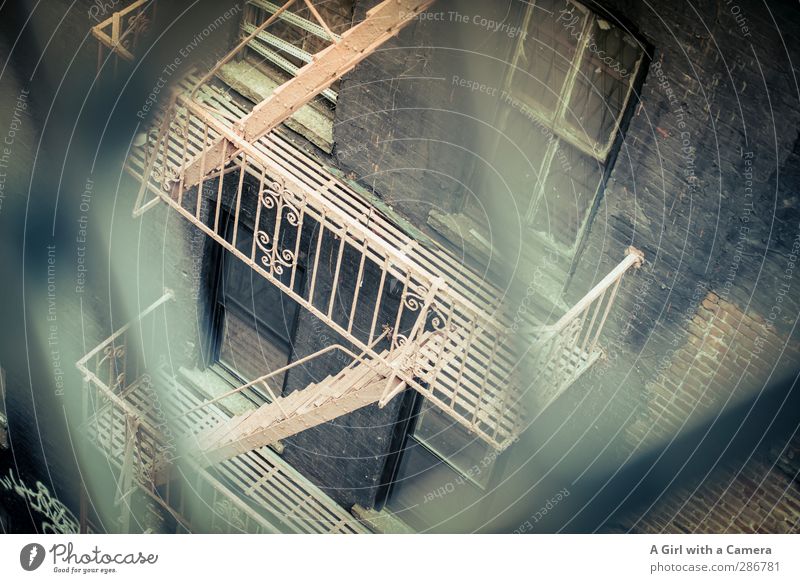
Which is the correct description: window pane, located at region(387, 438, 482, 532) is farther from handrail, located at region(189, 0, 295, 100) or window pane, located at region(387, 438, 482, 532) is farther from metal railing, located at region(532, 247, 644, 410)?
handrail, located at region(189, 0, 295, 100)

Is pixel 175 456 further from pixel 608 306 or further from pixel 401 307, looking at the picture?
pixel 608 306

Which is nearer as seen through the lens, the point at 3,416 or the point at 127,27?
the point at 127,27

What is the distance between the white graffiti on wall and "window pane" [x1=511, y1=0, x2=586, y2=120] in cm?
726

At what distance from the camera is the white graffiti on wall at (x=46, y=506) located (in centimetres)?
1245

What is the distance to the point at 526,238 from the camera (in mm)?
8016

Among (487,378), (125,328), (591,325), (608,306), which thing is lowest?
(487,378)

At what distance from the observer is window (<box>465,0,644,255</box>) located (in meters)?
7.09

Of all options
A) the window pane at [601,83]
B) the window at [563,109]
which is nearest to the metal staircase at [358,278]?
the window at [563,109]

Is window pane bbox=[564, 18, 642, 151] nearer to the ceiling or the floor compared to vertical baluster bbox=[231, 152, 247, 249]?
nearer to the ceiling

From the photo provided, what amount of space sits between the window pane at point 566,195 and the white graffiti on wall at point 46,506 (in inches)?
265

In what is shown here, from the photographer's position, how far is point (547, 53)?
287 inches

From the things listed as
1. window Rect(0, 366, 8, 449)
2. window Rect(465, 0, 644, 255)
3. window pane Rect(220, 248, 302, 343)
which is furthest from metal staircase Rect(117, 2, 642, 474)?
window Rect(0, 366, 8, 449)

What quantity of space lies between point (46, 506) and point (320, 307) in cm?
512

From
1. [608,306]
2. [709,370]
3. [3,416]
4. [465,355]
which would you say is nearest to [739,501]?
[709,370]
